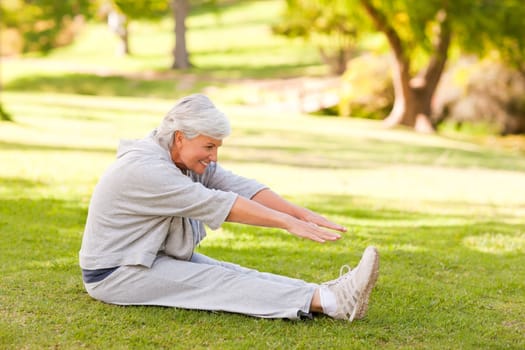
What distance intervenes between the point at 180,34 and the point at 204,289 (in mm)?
31029

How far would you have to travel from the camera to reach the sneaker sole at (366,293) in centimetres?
450

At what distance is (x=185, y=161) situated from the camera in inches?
192

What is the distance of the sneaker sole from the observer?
4.50 meters

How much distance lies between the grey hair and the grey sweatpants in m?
0.81

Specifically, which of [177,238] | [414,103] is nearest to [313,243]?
[177,238]

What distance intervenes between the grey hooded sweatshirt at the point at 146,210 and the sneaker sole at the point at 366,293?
0.88 metres

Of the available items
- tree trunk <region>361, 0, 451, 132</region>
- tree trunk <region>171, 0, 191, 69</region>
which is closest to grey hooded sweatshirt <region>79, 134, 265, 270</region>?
tree trunk <region>361, 0, 451, 132</region>

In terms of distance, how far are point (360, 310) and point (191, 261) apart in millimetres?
1133

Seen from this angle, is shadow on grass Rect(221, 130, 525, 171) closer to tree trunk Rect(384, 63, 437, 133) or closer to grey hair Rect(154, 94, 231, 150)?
tree trunk Rect(384, 63, 437, 133)

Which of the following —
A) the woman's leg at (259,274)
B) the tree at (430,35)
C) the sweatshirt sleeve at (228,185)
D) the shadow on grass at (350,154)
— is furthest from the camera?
the tree at (430,35)

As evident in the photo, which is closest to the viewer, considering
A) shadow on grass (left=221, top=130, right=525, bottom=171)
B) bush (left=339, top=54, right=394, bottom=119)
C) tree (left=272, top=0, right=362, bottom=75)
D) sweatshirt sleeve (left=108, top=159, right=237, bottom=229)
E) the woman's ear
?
sweatshirt sleeve (left=108, top=159, right=237, bottom=229)

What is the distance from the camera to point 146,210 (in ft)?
15.5

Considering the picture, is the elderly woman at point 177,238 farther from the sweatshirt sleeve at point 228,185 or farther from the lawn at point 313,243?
the sweatshirt sleeve at point 228,185

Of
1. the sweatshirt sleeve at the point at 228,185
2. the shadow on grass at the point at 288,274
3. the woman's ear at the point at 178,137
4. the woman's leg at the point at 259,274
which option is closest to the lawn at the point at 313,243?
the shadow on grass at the point at 288,274
